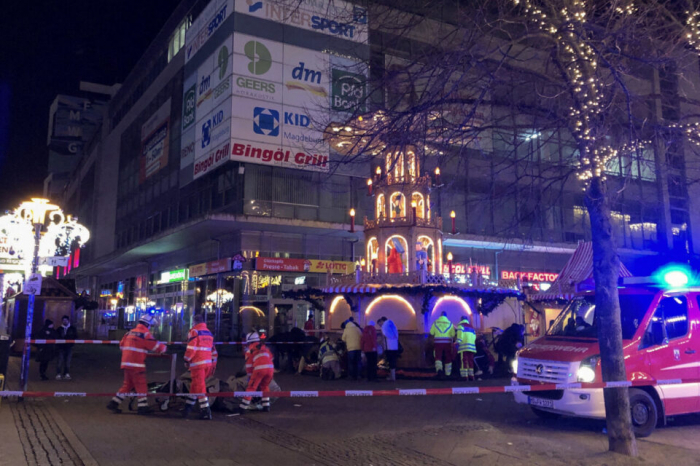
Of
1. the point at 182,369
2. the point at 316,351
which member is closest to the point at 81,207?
the point at 182,369

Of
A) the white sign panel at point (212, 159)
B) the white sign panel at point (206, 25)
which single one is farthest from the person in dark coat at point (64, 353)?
the white sign panel at point (206, 25)

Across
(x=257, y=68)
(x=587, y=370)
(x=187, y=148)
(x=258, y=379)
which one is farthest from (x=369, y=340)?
(x=187, y=148)

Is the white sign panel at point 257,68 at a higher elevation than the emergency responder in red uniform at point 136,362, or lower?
higher

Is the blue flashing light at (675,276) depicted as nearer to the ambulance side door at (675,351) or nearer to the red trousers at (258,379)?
the ambulance side door at (675,351)

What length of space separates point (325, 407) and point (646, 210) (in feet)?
109

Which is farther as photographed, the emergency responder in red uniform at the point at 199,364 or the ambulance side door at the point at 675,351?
the emergency responder in red uniform at the point at 199,364

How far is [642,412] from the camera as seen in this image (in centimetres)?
882

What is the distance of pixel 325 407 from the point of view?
37.1 feet

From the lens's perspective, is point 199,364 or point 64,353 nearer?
point 199,364

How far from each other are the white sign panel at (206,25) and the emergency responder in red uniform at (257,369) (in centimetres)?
2250

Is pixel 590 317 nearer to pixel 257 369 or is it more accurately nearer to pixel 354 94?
pixel 257 369

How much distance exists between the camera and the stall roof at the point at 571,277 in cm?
2236

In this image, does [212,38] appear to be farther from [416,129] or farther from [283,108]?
[416,129]

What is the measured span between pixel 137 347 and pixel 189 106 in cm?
2483
